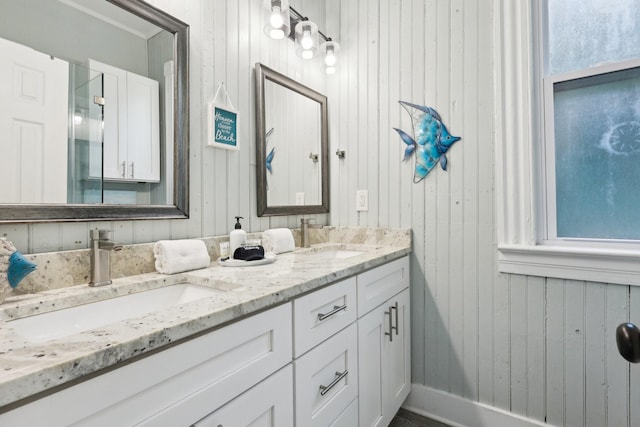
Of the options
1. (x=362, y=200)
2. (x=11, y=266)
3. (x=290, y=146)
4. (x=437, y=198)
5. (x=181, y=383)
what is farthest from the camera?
(x=362, y=200)

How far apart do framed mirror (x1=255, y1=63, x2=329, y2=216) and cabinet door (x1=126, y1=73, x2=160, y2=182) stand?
1.65 feet

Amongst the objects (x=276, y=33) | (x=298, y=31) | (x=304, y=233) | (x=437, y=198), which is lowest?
(x=304, y=233)

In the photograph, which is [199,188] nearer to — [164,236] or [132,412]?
[164,236]

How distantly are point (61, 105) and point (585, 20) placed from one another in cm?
204

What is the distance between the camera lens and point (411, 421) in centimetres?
166

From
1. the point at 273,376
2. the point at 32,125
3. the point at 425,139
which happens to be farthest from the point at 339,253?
the point at 32,125

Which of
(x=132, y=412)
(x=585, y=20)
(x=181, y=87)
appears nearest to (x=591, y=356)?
(x=585, y=20)

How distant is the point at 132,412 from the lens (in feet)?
1.75

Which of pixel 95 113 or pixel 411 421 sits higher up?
pixel 95 113

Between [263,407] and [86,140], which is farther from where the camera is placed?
[86,140]

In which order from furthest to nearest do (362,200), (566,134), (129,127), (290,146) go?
(362,200) < (290,146) < (566,134) < (129,127)

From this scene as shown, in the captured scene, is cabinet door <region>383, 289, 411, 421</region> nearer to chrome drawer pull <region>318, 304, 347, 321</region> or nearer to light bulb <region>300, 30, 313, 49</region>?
chrome drawer pull <region>318, 304, 347, 321</region>

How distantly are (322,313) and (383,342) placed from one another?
0.55 meters

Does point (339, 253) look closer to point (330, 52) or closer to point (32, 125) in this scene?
point (330, 52)
